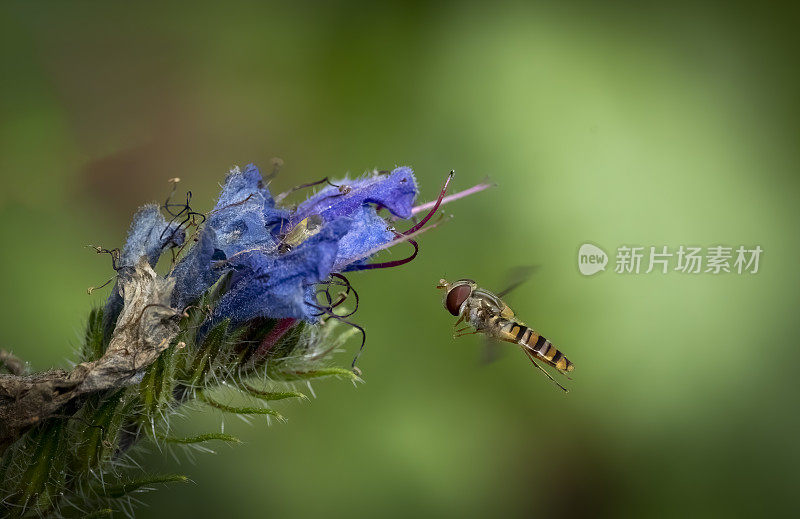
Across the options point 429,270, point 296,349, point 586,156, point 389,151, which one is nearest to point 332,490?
point 429,270

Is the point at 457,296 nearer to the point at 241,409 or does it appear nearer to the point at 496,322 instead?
the point at 496,322

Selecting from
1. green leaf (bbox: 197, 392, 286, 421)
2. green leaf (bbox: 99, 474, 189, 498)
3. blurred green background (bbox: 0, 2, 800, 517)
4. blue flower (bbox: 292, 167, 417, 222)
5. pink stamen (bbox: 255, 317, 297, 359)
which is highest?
blurred green background (bbox: 0, 2, 800, 517)

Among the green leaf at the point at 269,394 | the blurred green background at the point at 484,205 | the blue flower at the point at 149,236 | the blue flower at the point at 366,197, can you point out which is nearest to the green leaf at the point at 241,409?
the green leaf at the point at 269,394
